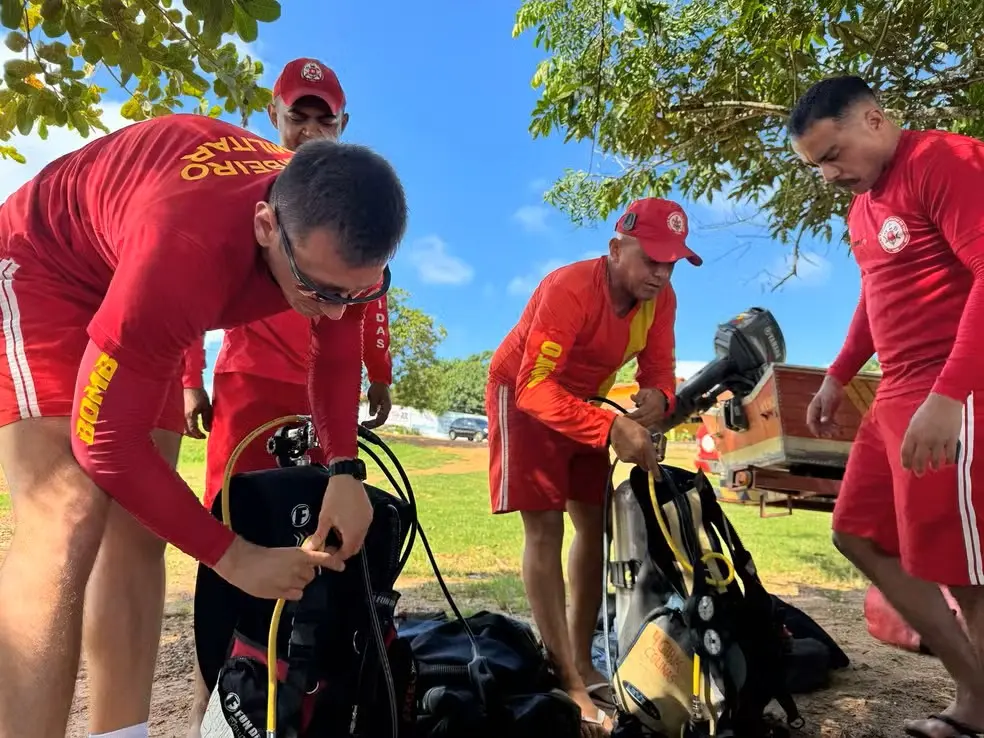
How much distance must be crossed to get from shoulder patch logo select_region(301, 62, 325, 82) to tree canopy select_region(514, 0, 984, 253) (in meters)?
1.89

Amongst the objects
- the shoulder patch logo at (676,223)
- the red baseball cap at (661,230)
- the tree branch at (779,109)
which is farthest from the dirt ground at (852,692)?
the tree branch at (779,109)

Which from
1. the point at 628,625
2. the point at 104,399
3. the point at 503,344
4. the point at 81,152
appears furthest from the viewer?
the point at 503,344

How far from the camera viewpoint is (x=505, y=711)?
2164 mm

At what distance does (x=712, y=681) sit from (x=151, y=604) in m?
1.53

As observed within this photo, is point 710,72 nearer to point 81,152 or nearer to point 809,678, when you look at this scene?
point 809,678

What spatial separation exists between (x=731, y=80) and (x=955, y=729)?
16.1 ft

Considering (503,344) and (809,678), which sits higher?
(503,344)

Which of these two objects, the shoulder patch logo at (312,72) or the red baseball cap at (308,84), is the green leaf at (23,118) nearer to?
the red baseball cap at (308,84)

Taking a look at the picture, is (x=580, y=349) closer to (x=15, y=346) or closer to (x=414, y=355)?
(x=15, y=346)

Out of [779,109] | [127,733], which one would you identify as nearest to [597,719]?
[127,733]

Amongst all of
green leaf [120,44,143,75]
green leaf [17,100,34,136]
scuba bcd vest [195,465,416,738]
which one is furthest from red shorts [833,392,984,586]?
green leaf [17,100,34,136]

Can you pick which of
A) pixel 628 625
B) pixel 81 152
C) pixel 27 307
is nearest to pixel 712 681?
pixel 628 625

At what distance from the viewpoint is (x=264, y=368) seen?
251 centimetres

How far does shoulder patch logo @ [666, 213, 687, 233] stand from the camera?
296 cm
